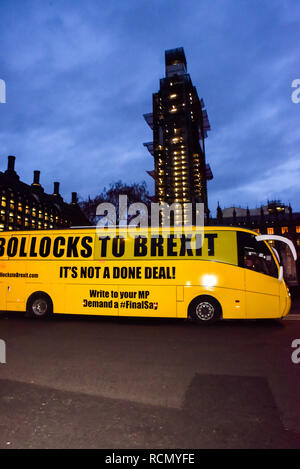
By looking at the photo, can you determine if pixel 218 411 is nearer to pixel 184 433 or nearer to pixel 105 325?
pixel 184 433

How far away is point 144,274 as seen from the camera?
341 inches

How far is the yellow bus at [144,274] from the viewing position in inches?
314

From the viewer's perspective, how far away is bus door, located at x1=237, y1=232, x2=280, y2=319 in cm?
787

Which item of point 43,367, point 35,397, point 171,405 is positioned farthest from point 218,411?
point 43,367

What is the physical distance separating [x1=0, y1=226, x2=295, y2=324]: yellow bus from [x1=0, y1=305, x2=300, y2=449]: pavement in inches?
51.1

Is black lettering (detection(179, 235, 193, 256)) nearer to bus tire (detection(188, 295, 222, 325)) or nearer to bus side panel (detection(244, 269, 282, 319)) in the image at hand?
bus tire (detection(188, 295, 222, 325))

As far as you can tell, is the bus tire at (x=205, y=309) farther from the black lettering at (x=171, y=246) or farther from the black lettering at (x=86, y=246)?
the black lettering at (x=86, y=246)

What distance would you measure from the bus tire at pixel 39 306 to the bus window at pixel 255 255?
6.43 m

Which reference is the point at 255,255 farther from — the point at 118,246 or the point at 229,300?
the point at 118,246

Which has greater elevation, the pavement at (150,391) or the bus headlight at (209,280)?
the bus headlight at (209,280)

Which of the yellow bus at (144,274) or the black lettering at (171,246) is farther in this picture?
the black lettering at (171,246)

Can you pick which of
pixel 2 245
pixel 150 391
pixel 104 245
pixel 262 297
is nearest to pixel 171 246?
pixel 104 245

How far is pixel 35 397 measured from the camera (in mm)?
3547

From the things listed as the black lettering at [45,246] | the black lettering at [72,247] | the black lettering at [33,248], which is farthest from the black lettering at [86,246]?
the black lettering at [33,248]
